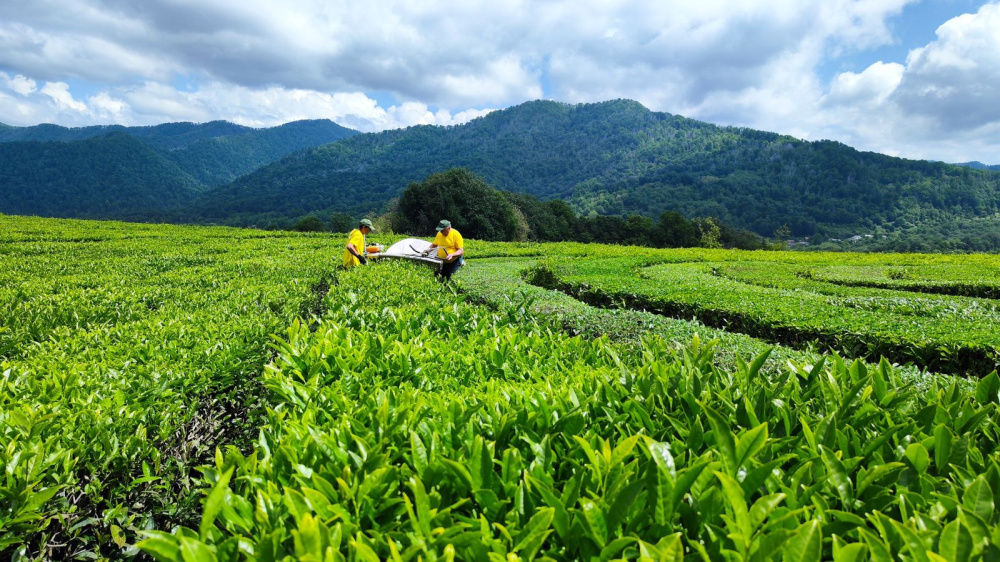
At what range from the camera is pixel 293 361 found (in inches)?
121

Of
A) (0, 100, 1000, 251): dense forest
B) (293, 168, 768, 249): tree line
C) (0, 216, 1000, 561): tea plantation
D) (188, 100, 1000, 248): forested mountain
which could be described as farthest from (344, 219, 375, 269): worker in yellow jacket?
(188, 100, 1000, 248): forested mountain

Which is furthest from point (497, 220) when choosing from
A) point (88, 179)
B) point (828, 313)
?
point (88, 179)

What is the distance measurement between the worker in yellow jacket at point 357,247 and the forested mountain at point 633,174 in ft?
284

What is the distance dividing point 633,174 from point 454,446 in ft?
498

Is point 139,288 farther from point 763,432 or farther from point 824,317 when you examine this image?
point 824,317

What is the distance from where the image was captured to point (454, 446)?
6.37 ft

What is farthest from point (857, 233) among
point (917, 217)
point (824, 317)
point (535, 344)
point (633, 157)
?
point (535, 344)

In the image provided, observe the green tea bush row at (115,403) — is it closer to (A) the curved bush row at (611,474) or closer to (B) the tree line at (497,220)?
(A) the curved bush row at (611,474)

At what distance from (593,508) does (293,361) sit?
237 centimetres

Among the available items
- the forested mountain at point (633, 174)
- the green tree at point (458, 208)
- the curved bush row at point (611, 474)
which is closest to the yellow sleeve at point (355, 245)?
the curved bush row at point (611, 474)

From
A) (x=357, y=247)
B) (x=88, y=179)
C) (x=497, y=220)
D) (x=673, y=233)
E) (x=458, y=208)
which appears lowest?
(x=357, y=247)

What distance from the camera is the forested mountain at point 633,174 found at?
102438mm

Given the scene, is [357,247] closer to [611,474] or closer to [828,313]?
[828,313]

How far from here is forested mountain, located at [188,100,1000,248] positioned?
10244 centimetres
